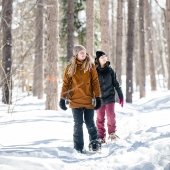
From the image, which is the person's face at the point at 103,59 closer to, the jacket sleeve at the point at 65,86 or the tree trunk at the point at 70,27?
the jacket sleeve at the point at 65,86

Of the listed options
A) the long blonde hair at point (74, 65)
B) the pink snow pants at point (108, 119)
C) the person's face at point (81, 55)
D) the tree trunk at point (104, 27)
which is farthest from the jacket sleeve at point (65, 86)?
the tree trunk at point (104, 27)

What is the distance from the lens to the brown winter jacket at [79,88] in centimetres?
784

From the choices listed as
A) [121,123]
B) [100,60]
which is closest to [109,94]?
[100,60]

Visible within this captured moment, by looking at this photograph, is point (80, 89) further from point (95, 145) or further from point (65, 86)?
point (95, 145)

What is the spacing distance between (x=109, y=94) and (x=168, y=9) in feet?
45.3

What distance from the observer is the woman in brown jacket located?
7793 millimetres

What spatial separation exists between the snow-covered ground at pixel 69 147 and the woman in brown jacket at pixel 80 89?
56 cm

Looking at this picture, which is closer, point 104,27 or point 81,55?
point 81,55

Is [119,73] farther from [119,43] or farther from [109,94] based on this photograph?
[109,94]

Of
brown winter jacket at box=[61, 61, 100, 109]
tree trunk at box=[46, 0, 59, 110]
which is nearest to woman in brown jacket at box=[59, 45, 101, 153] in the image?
brown winter jacket at box=[61, 61, 100, 109]

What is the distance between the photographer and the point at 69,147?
8.39m

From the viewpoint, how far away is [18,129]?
10.5m

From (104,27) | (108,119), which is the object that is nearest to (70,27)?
(104,27)

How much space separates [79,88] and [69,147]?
1.25 m
